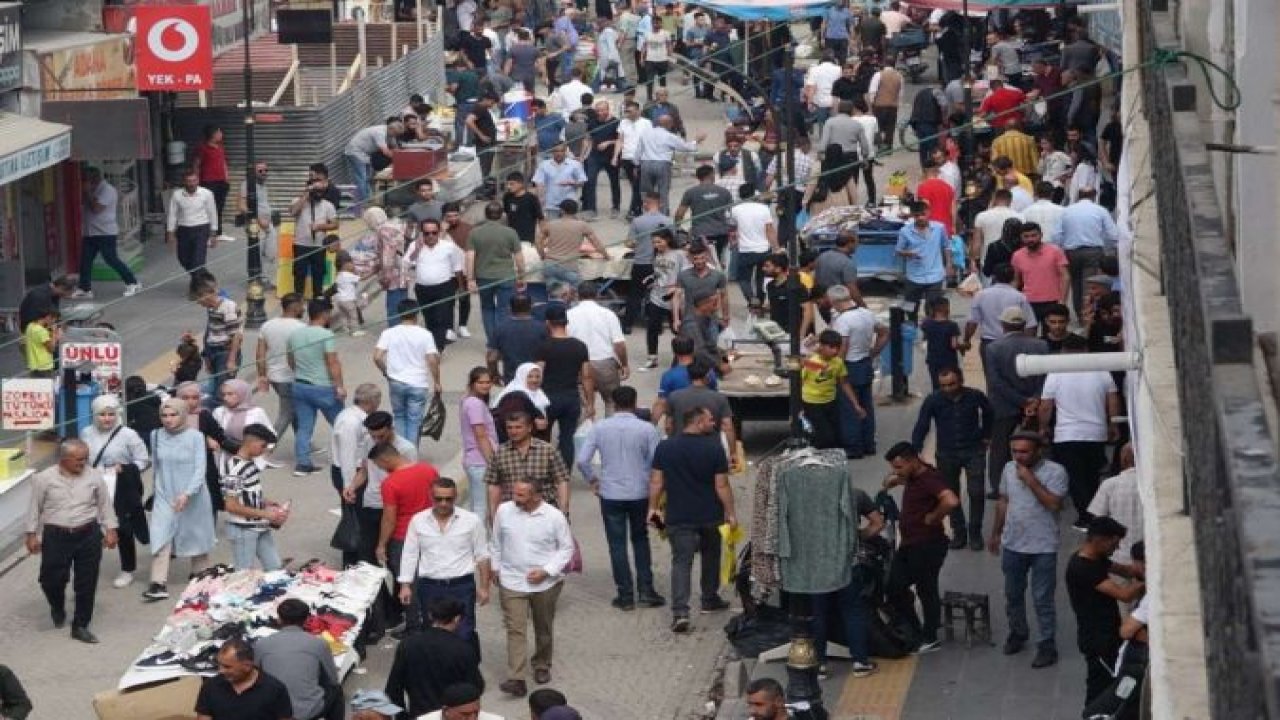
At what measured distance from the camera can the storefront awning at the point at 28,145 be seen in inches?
960

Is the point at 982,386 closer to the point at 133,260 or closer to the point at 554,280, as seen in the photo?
the point at 554,280

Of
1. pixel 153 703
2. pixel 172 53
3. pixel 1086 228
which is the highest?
pixel 172 53

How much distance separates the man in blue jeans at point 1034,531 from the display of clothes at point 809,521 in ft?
3.01

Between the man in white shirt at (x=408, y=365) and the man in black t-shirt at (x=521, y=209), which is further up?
the man in black t-shirt at (x=521, y=209)

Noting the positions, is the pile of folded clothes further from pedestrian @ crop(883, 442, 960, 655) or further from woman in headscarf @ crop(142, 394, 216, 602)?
pedestrian @ crop(883, 442, 960, 655)

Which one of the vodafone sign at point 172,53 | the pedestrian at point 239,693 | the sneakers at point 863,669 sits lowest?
the sneakers at point 863,669

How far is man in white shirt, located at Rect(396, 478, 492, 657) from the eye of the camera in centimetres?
1545

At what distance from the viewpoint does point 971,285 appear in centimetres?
2477

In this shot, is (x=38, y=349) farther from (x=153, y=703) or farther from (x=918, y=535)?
(x=918, y=535)

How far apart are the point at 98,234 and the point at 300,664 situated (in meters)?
15.1

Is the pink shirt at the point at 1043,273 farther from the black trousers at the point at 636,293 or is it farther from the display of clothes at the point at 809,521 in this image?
the display of clothes at the point at 809,521

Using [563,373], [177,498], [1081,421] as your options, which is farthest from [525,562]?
[563,373]

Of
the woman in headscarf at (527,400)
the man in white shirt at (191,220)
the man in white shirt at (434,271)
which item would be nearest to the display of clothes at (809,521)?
the woman in headscarf at (527,400)

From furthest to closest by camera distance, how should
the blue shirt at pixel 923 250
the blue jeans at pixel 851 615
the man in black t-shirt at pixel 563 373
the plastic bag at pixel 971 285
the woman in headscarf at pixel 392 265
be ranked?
1. the plastic bag at pixel 971 285
2. the woman in headscarf at pixel 392 265
3. the blue shirt at pixel 923 250
4. the man in black t-shirt at pixel 563 373
5. the blue jeans at pixel 851 615
